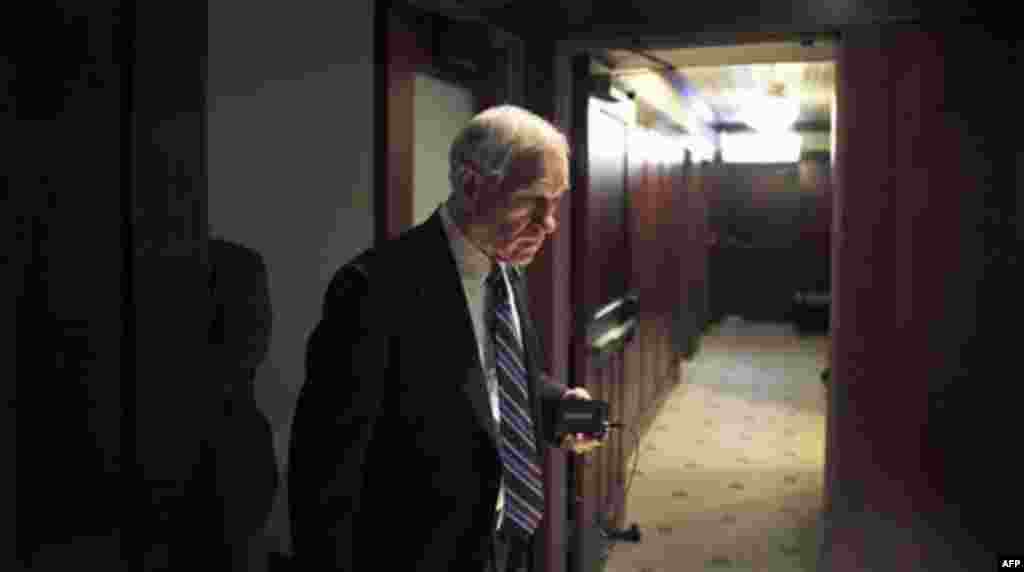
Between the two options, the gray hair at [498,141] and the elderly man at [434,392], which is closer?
the elderly man at [434,392]

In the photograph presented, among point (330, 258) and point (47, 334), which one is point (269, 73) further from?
point (47, 334)

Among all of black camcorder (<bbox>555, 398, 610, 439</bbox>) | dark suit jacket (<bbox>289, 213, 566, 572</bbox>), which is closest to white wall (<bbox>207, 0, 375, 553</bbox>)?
black camcorder (<bbox>555, 398, 610, 439</bbox>)

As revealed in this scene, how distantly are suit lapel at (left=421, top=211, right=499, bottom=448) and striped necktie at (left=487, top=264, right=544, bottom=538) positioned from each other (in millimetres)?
92

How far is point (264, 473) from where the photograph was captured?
214 cm

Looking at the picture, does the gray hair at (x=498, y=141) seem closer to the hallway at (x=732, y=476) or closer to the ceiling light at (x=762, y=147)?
the hallway at (x=732, y=476)

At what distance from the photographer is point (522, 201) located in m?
1.50

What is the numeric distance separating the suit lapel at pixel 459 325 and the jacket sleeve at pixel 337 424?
0.41 feet

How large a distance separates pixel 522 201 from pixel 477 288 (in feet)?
0.62

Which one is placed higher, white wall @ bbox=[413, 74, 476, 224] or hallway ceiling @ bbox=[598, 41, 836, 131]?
hallway ceiling @ bbox=[598, 41, 836, 131]

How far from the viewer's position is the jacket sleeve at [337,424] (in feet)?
4.32

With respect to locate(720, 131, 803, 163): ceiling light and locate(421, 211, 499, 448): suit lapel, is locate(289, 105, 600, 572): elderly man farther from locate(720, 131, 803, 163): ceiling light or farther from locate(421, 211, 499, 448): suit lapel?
locate(720, 131, 803, 163): ceiling light

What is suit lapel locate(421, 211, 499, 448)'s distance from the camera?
1434mm

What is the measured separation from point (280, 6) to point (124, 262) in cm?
165

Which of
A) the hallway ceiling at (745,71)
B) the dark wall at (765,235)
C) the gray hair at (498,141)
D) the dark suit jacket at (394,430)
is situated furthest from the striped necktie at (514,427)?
the dark wall at (765,235)
